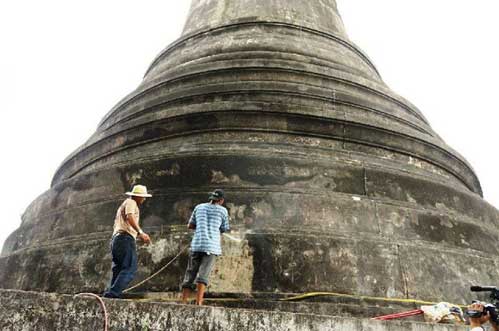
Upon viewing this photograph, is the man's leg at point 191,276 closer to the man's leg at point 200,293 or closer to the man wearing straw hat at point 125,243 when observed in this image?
the man's leg at point 200,293

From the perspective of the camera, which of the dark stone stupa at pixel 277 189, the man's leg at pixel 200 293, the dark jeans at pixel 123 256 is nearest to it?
the dark jeans at pixel 123 256

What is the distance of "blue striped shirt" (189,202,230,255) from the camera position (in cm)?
508

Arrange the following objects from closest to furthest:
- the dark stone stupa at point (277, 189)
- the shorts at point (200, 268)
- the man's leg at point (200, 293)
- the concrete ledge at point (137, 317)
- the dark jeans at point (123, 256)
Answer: the concrete ledge at point (137, 317) < the dark jeans at point (123, 256) < the man's leg at point (200, 293) < the shorts at point (200, 268) < the dark stone stupa at point (277, 189)

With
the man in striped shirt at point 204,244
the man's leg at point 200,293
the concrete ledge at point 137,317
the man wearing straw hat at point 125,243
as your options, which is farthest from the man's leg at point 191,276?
the concrete ledge at point 137,317

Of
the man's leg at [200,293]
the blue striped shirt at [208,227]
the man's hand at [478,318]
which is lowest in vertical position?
the man's hand at [478,318]

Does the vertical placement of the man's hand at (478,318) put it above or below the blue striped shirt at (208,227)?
below

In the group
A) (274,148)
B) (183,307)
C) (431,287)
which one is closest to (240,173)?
(274,148)

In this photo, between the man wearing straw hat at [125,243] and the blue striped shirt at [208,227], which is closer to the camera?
the man wearing straw hat at [125,243]

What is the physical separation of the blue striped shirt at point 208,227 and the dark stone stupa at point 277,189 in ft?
3.16

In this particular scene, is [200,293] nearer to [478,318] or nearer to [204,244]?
[204,244]

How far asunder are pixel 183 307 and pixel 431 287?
3.73m

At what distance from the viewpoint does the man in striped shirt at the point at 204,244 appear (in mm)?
5043

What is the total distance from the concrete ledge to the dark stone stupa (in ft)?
6.10

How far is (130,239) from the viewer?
489cm
